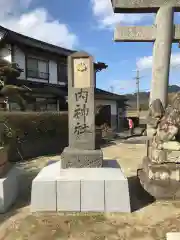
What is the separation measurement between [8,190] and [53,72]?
686 inches


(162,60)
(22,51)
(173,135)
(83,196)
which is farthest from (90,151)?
(22,51)

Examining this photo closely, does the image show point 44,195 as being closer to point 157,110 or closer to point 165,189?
point 165,189

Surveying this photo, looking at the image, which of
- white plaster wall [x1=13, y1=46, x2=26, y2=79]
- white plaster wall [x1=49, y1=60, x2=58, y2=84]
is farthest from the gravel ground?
white plaster wall [x1=49, y1=60, x2=58, y2=84]

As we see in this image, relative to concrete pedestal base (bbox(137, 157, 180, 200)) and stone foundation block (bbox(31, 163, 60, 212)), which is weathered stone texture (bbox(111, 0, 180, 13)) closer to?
concrete pedestal base (bbox(137, 157, 180, 200))

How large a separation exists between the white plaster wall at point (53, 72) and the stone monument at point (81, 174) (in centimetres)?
1592

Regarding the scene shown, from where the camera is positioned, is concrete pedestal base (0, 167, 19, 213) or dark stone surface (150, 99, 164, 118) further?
dark stone surface (150, 99, 164, 118)

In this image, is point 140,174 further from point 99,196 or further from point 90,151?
point 99,196

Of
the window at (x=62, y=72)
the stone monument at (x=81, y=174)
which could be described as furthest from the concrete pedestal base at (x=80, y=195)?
the window at (x=62, y=72)

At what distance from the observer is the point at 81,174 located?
4.58 meters

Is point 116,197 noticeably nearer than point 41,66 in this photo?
Yes

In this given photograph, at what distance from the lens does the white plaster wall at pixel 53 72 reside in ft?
68.4

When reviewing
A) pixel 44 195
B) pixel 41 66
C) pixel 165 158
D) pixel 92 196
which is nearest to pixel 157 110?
pixel 165 158

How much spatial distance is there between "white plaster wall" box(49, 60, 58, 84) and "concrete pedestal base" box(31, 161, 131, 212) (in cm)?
1740

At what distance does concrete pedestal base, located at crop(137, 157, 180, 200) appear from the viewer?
471 cm
